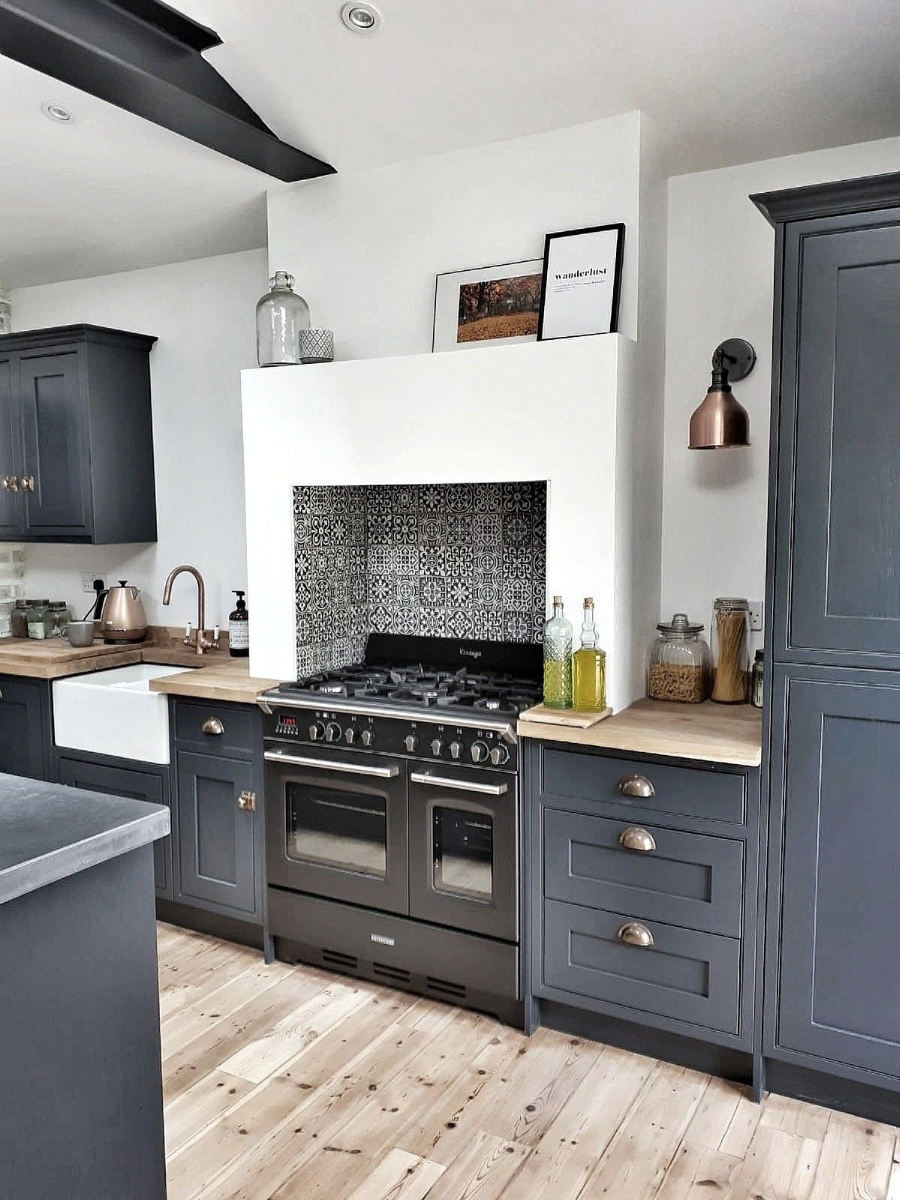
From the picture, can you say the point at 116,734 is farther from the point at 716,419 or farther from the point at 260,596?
A: the point at 716,419

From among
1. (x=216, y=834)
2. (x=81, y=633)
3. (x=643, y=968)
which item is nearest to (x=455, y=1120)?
(x=643, y=968)

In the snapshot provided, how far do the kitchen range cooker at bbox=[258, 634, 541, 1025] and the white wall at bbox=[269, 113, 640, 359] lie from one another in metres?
1.18

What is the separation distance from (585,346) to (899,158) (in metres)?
1.08

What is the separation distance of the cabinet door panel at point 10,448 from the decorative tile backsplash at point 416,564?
5.69 ft

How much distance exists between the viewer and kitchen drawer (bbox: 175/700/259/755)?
10.3ft

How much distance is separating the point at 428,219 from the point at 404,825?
196cm

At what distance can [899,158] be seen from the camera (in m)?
2.68

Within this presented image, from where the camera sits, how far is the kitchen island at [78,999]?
1333 mm

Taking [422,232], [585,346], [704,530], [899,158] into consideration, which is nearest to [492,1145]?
[704,530]

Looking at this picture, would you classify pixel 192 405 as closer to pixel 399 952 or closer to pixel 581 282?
pixel 581 282

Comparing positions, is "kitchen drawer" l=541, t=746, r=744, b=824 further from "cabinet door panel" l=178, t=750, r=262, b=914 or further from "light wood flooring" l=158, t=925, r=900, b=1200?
"cabinet door panel" l=178, t=750, r=262, b=914

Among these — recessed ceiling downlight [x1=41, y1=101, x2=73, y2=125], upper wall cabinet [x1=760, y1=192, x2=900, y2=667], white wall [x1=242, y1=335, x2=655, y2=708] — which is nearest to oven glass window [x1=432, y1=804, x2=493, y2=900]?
white wall [x1=242, y1=335, x2=655, y2=708]

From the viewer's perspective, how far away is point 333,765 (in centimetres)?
294

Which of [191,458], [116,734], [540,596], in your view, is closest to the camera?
[540,596]
